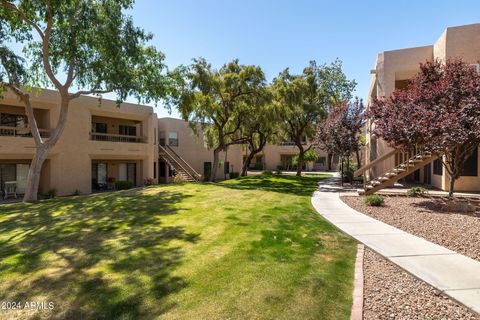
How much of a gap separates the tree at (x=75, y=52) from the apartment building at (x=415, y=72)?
1334 cm

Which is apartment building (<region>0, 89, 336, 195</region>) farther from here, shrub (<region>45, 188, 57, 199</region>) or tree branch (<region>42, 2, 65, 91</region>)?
tree branch (<region>42, 2, 65, 91</region>)

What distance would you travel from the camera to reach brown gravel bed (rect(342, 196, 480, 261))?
719 cm

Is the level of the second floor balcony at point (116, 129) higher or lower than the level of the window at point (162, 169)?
higher

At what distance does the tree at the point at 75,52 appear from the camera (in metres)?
14.2

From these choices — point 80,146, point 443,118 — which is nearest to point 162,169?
point 80,146

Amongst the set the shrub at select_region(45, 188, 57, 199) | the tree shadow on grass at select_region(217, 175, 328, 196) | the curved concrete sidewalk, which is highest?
the tree shadow on grass at select_region(217, 175, 328, 196)

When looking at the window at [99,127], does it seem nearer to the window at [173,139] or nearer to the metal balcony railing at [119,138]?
the metal balcony railing at [119,138]

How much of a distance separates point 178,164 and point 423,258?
26462mm

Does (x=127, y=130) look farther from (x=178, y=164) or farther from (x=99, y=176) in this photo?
(x=178, y=164)

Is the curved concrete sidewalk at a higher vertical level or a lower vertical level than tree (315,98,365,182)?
lower

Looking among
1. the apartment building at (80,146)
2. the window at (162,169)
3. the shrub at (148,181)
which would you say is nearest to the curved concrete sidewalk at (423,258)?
the apartment building at (80,146)

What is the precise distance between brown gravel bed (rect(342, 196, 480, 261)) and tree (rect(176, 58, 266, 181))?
1287 cm

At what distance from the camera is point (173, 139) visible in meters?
33.2

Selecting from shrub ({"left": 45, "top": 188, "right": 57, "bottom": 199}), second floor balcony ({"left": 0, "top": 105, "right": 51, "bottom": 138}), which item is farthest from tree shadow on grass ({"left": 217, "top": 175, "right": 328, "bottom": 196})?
second floor balcony ({"left": 0, "top": 105, "right": 51, "bottom": 138})
